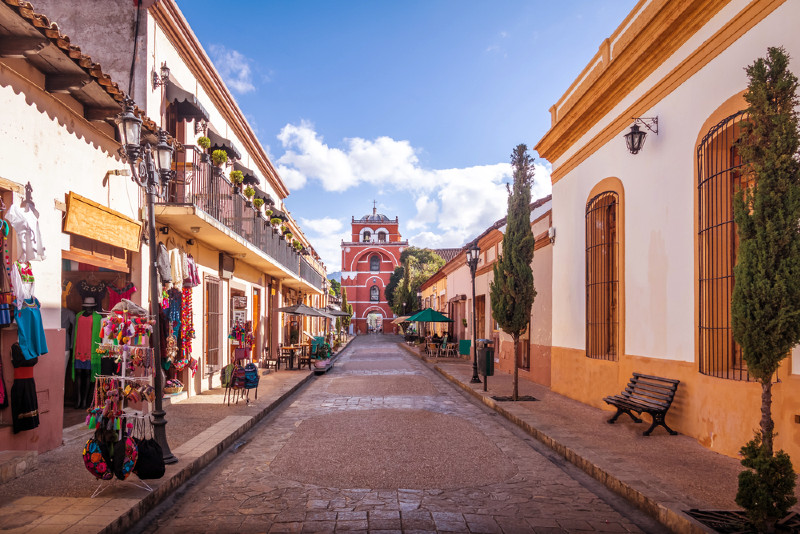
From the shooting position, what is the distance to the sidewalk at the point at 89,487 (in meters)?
4.41

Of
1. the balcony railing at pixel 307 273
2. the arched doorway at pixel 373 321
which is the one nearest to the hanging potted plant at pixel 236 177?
the balcony railing at pixel 307 273

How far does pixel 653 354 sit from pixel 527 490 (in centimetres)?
431

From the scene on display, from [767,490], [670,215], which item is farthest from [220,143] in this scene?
[767,490]

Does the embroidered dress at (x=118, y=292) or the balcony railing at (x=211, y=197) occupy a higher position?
the balcony railing at (x=211, y=197)

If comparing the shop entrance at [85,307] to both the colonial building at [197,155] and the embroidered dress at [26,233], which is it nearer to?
the colonial building at [197,155]

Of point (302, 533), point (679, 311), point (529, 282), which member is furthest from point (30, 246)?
point (529, 282)

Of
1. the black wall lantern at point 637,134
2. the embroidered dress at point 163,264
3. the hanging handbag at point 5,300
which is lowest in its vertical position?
the hanging handbag at point 5,300

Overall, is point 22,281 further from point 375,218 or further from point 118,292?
point 375,218

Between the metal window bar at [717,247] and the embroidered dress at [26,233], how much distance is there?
8059 mm

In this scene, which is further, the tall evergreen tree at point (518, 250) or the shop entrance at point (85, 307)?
the tall evergreen tree at point (518, 250)

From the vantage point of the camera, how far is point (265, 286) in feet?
71.6

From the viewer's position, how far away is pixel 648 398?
8461 millimetres

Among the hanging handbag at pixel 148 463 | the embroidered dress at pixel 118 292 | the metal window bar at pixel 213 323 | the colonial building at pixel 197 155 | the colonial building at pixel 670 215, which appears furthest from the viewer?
the metal window bar at pixel 213 323

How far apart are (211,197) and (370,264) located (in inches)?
2485
